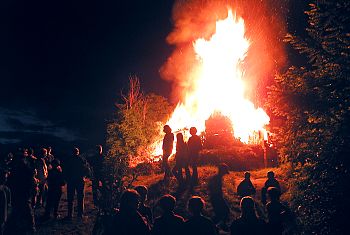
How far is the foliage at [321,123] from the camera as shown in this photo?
20.7 ft

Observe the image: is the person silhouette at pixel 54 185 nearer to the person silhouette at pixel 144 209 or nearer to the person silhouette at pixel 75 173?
the person silhouette at pixel 75 173

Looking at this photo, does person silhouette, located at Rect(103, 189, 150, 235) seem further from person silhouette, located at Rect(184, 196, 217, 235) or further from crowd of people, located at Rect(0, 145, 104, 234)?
crowd of people, located at Rect(0, 145, 104, 234)

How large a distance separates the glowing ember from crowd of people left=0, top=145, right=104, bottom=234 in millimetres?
16521

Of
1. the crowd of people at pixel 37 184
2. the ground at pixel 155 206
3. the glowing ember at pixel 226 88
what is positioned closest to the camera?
the crowd of people at pixel 37 184

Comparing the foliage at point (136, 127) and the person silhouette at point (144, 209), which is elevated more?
the foliage at point (136, 127)

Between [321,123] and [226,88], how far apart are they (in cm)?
2023

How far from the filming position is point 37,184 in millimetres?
9344

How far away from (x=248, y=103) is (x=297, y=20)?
340 inches

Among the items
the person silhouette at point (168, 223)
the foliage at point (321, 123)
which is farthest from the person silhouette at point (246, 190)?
the person silhouette at point (168, 223)

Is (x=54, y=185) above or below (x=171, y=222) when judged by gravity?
above

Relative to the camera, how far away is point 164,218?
486 cm

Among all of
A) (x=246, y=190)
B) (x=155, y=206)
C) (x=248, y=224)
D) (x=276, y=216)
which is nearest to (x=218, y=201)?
(x=246, y=190)

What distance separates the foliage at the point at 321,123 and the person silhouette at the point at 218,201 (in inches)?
116

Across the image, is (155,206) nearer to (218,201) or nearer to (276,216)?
(218,201)
